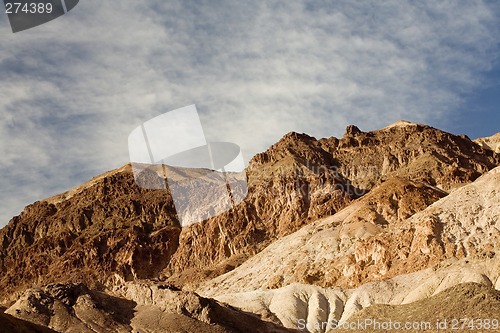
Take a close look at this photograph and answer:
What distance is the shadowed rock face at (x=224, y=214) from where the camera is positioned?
508ft

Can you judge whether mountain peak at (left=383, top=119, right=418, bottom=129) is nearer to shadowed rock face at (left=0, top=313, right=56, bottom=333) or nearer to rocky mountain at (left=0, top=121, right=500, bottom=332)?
rocky mountain at (left=0, top=121, right=500, bottom=332)

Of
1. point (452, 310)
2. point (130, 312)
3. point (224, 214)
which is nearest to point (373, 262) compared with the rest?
point (130, 312)

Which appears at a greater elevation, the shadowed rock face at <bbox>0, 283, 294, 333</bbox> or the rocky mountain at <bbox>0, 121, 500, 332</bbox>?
the shadowed rock face at <bbox>0, 283, 294, 333</bbox>

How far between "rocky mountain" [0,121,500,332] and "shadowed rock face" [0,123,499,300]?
0.35 metres

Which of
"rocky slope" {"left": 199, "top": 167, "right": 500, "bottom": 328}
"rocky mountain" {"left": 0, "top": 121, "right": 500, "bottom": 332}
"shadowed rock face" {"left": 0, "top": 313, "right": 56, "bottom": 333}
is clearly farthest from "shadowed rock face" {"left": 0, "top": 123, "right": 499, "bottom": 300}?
"shadowed rock face" {"left": 0, "top": 313, "right": 56, "bottom": 333}

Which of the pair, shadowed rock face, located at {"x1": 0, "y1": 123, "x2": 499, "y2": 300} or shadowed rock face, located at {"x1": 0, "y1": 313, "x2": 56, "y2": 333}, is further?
shadowed rock face, located at {"x1": 0, "y1": 123, "x2": 499, "y2": 300}

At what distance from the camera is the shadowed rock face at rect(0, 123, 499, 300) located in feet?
508

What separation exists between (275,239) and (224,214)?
1650 centimetres

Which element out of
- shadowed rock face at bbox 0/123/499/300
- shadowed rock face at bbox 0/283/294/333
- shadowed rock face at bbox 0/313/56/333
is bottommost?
shadowed rock face at bbox 0/123/499/300

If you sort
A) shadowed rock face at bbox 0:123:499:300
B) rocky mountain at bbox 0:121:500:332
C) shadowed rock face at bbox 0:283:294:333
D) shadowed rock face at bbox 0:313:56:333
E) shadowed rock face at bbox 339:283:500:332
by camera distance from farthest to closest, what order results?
shadowed rock face at bbox 0:123:499:300, rocky mountain at bbox 0:121:500:332, shadowed rock face at bbox 0:283:294:333, shadowed rock face at bbox 0:313:56:333, shadowed rock face at bbox 339:283:500:332

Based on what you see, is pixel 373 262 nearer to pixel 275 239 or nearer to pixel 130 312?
pixel 130 312

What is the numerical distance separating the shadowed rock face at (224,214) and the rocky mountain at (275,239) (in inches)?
13.6

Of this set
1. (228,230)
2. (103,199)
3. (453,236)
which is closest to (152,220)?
(103,199)

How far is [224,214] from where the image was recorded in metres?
163
